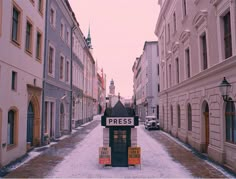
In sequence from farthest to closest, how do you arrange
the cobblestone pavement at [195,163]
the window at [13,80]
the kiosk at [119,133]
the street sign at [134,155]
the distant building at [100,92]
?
1. the distant building at [100,92]
2. the window at [13,80]
3. the kiosk at [119,133]
4. the street sign at [134,155]
5. the cobblestone pavement at [195,163]

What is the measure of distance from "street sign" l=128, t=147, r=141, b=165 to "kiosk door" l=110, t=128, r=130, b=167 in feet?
1.26

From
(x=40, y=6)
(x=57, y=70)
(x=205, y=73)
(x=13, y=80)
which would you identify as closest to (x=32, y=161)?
(x=13, y=80)

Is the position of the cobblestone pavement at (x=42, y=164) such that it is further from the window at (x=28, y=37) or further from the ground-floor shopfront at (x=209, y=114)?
the ground-floor shopfront at (x=209, y=114)

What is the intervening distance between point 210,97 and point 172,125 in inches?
448

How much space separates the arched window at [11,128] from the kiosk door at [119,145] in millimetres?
5102

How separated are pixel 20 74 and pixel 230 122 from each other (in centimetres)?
1069

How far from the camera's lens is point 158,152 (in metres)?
14.9

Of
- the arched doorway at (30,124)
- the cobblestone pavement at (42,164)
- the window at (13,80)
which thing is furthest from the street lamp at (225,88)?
the arched doorway at (30,124)

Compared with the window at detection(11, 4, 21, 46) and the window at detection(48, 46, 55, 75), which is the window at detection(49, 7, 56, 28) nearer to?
the window at detection(48, 46, 55, 75)

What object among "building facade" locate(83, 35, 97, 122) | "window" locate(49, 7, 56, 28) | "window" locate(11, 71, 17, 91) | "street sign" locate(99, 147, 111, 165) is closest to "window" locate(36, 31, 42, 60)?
"window" locate(49, 7, 56, 28)

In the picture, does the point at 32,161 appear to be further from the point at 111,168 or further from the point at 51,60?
the point at 51,60

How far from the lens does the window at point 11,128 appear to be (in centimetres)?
1213

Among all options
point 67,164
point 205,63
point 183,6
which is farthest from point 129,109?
point 183,6

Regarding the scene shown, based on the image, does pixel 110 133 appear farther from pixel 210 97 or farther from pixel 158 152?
pixel 210 97
